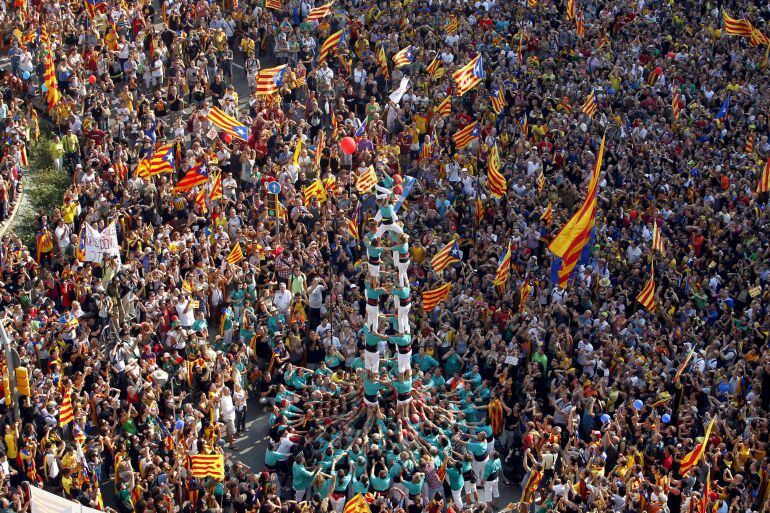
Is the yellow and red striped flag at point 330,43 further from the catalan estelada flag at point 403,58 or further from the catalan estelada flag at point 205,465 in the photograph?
the catalan estelada flag at point 205,465

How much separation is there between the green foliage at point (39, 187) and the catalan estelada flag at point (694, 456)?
18.8 metres

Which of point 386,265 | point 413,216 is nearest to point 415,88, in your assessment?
point 413,216

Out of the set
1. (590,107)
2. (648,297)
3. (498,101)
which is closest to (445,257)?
(648,297)

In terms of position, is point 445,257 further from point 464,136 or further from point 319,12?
point 319,12

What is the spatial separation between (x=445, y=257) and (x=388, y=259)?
15.9 feet

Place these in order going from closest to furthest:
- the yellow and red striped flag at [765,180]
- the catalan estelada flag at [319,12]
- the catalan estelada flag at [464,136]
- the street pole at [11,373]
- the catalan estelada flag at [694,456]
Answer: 1. the catalan estelada flag at [694,456]
2. the street pole at [11,373]
3. the yellow and red striped flag at [765,180]
4. the catalan estelada flag at [464,136]
5. the catalan estelada flag at [319,12]

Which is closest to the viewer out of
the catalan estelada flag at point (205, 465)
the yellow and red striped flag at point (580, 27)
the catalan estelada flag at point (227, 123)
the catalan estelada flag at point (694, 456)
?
the catalan estelada flag at point (205, 465)

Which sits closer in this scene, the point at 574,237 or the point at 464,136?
the point at 574,237

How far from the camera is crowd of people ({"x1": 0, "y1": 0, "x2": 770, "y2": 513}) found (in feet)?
118

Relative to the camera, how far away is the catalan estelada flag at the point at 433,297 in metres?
40.4

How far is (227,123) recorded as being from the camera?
44.1m

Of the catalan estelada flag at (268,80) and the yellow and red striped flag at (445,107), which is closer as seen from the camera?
the catalan estelada flag at (268,80)

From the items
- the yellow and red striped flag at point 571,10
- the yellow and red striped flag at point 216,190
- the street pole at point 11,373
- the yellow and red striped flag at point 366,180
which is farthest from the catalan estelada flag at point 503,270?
the yellow and red striped flag at point 571,10

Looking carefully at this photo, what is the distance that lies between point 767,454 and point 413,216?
12.4 metres
